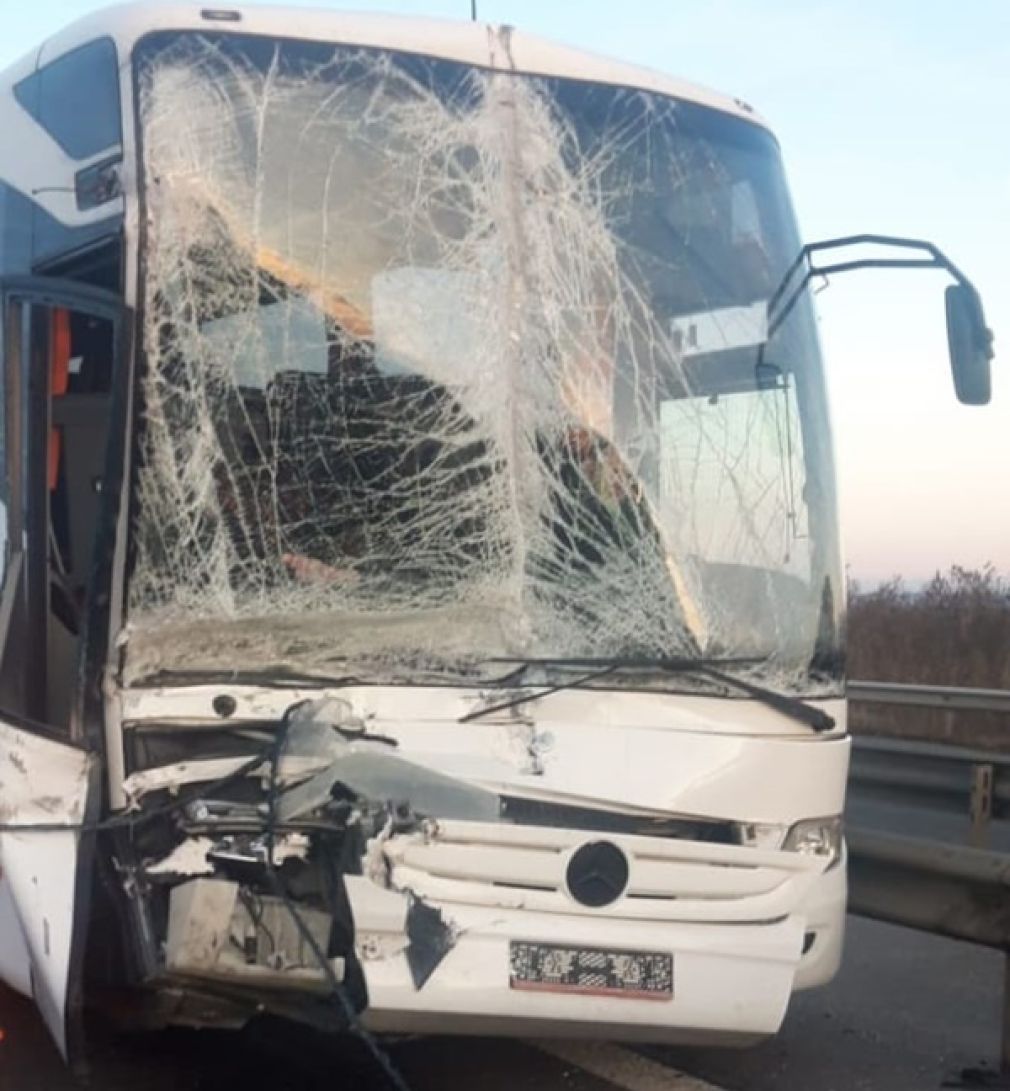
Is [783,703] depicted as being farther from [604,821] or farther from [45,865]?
[45,865]

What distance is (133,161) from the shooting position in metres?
5.68

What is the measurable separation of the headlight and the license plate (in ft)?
2.56

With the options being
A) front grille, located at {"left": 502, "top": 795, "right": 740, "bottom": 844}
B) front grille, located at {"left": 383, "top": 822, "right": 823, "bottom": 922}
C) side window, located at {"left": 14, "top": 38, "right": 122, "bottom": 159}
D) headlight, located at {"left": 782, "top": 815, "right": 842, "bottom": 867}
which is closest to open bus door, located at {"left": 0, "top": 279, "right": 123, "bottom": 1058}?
side window, located at {"left": 14, "top": 38, "right": 122, "bottom": 159}

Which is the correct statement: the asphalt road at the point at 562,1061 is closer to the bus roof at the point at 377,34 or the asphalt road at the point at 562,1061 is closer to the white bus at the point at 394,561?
the white bus at the point at 394,561

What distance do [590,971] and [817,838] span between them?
1111 millimetres

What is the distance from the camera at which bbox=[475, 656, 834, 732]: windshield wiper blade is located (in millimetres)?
5796

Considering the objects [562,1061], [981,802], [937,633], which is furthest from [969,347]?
[937,633]

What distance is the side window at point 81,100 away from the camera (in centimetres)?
586

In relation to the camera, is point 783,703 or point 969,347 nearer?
point 783,703

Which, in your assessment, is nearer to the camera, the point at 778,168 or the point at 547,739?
the point at 547,739

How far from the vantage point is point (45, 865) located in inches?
218

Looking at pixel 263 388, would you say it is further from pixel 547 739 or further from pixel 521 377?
pixel 547 739

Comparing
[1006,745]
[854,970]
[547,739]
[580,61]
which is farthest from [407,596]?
[1006,745]

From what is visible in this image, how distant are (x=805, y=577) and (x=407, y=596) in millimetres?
1414
